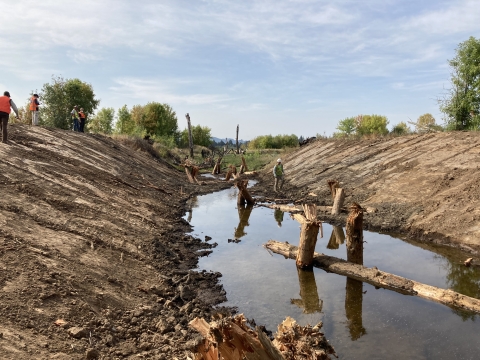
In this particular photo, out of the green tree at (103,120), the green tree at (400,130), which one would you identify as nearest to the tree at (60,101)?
the green tree at (103,120)

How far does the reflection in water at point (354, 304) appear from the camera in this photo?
23.8ft

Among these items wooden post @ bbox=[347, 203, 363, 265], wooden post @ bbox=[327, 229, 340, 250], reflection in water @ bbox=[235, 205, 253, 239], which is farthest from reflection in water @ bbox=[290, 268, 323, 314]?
reflection in water @ bbox=[235, 205, 253, 239]

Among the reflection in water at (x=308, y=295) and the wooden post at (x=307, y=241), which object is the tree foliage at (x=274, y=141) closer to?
the wooden post at (x=307, y=241)

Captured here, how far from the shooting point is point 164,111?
189ft

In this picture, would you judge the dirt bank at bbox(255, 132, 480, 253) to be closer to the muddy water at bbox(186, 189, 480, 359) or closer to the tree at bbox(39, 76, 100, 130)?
the muddy water at bbox(186, 189, 480, 359)

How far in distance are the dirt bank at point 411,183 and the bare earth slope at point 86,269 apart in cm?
799

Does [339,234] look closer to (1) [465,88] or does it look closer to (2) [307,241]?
(2) [307,241]

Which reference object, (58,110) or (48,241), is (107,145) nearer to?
(58,110)

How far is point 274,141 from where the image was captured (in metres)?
70.8

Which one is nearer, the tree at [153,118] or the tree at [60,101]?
the tree at [60,101]

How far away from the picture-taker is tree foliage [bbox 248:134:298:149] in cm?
6975

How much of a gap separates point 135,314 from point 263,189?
18.9 meters

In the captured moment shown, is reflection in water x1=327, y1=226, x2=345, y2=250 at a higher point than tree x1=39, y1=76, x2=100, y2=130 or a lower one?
lower

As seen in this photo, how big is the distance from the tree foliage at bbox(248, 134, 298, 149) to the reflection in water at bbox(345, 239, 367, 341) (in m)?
59.8
